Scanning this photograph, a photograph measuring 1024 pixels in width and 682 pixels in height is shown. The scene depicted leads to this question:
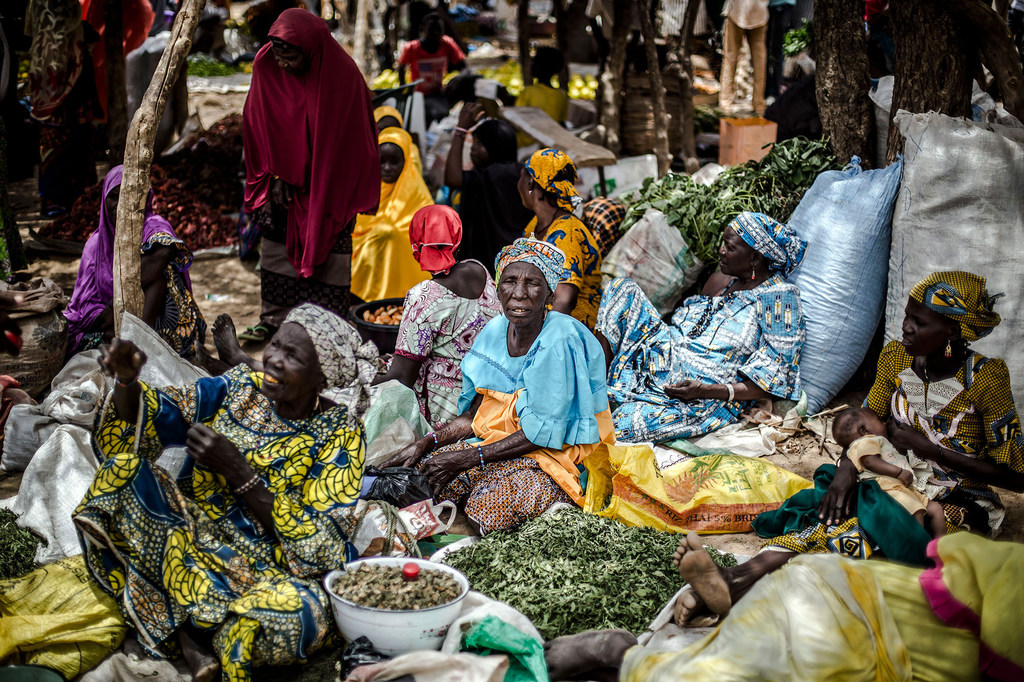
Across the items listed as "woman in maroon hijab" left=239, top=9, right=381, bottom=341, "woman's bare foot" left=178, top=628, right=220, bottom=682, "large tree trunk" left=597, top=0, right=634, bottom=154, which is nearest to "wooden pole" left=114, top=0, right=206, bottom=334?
"woman in maroon hijab" left=239, top=9, right=381, bottom=341

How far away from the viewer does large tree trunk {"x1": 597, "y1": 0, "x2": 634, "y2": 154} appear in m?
8.49

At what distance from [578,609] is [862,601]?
104 cm

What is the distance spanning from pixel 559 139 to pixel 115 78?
160 inches

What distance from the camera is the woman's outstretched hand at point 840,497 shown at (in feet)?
10.7

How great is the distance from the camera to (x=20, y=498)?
11.1ft

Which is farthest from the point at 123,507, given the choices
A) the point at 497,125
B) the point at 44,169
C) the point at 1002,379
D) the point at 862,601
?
the point at 44,169

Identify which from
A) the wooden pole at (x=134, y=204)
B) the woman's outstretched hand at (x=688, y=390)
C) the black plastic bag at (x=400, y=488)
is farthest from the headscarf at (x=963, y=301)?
the wooden pole at (x=134, y=204)

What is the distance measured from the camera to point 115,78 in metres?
7.83

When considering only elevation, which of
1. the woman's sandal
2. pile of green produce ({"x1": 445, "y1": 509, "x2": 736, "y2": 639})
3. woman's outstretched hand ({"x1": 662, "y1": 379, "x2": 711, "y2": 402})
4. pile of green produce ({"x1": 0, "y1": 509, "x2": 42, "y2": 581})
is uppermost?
woman's outstretched hand ({"x1": 662, "y1": 379, "x2": 711, "y2": 402})

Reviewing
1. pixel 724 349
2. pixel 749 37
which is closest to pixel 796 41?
pixel 749 37

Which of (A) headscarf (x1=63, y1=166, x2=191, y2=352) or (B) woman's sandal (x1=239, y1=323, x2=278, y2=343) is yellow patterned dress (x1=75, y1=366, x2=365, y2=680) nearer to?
(A) headscarf (x1=63, y1=166, x2=191, y2=352)

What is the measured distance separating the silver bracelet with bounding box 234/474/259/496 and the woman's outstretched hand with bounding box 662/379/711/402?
7.70 feet

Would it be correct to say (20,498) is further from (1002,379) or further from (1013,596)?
(1002,379)

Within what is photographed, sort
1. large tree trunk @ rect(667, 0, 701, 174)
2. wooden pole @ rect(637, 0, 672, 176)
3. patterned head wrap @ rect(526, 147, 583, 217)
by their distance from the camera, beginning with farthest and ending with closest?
large tree trunk @ rect(667, 0, 701, 174) → wooden pole @ rect(637, 0, 672, 176) → patterned head wrap @ rect(526, 147, 583, 217)
